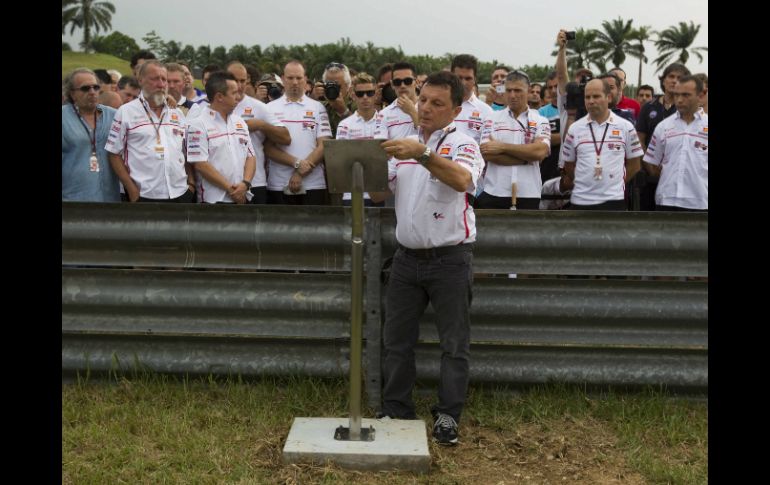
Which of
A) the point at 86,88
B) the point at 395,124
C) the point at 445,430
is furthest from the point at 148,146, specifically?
the point at 445,430

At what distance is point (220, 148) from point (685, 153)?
3.84 m

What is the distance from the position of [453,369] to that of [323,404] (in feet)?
2.78

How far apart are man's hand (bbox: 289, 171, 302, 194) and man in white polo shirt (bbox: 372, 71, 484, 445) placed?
2340mm

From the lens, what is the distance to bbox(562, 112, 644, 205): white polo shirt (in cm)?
652

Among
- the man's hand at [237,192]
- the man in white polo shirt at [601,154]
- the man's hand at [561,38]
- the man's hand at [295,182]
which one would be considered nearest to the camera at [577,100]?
the man's hand at [561,38]

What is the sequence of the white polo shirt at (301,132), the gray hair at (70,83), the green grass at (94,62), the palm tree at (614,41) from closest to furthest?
1. the gray hair at (70,83)
2. the white polo shirt at (301,132)
3. the green grass at (94,62)
4. the palm tree at (614,41)

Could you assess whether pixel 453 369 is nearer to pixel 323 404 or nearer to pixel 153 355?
pixel 323 404

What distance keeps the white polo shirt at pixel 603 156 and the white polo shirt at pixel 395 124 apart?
144 centimetres

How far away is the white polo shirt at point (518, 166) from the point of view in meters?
6.55

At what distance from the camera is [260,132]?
6836mm

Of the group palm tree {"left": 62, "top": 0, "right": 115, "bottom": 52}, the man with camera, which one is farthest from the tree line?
the man with camera

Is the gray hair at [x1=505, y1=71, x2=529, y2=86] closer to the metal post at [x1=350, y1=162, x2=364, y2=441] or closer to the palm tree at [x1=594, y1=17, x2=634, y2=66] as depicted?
the metal post at [x1=350, y1=162, x2=364, y2=441]

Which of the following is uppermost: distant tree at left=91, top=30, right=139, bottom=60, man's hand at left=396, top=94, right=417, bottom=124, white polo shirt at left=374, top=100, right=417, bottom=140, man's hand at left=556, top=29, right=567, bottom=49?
distant tree at left=91, top=30, right=139, bottom=60

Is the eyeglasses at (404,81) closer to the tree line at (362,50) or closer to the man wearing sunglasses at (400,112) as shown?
the man wearing sunglasses at (400,112)
